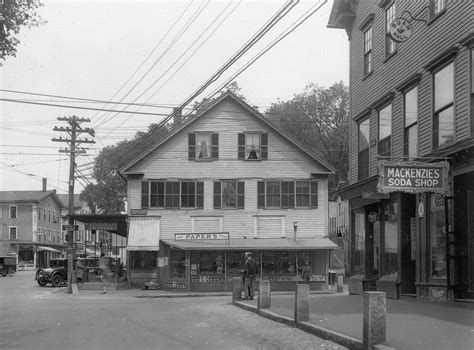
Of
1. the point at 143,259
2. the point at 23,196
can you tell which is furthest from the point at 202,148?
the point at 23,196

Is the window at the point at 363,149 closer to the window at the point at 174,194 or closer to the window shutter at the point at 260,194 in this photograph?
the window shutter at the point at 260,194

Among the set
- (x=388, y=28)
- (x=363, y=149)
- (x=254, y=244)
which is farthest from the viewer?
(x=254, y=244)

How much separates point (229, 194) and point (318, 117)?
23.5m

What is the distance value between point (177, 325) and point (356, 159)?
31.7 ft

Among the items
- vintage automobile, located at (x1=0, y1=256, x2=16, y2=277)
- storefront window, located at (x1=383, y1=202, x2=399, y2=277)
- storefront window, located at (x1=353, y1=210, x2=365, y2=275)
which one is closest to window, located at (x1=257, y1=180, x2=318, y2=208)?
storefront window, located at (x1=353, y1=210, x2=365, y2=275)

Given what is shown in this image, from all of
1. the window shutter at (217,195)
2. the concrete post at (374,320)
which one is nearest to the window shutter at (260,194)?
the window shutter at (217,195)

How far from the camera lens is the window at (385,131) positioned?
18219 mm

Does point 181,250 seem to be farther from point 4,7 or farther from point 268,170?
point 4,7

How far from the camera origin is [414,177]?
13859mm

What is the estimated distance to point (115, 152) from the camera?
2296 inches

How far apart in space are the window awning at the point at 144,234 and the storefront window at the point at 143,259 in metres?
1.35

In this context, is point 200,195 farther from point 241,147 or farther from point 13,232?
point 13,232

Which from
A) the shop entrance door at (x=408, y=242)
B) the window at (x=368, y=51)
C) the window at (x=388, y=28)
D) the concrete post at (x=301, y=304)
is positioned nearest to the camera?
the concrete post at (x=301, y=304)

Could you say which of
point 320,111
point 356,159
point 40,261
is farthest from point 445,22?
point 40,261
